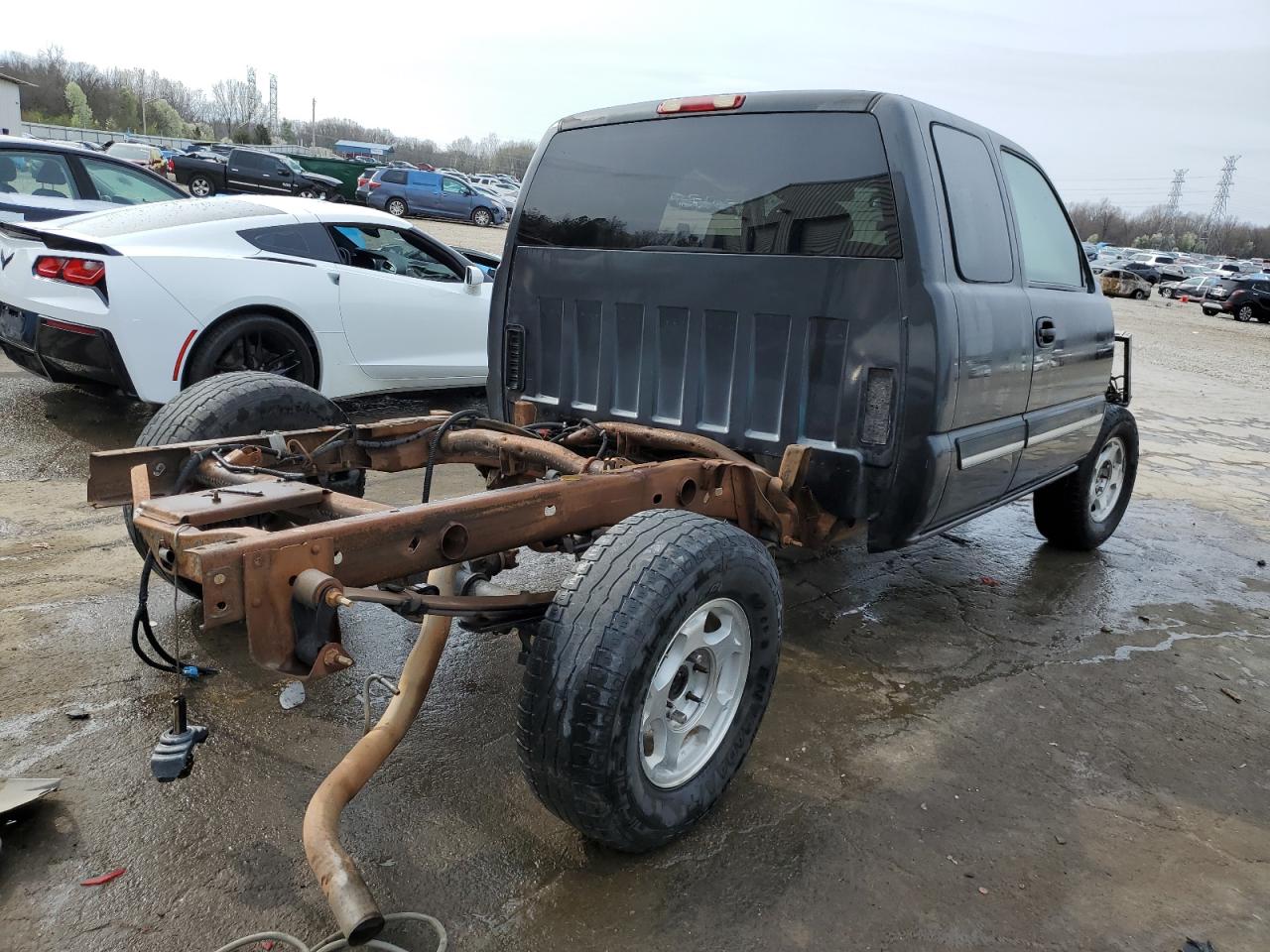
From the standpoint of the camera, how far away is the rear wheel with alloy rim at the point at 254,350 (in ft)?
19.4

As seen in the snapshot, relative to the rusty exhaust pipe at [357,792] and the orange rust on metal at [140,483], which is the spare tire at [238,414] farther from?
the rusty exhaust pipe at [357,792]

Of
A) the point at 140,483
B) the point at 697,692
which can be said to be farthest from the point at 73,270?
the point at 697,692

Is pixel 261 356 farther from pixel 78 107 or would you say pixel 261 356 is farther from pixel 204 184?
pixel 78 107

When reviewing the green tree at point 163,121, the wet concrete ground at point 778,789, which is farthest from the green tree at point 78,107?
the wet concrete ground at point 778,789

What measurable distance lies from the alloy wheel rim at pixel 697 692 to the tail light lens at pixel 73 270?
4859 mm

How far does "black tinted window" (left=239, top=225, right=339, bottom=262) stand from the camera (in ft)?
20.8

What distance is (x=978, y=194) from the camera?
12.3 feet

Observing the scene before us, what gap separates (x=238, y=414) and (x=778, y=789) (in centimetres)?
243

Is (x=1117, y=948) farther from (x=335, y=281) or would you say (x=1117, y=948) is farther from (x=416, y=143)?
(x=416, y=143)

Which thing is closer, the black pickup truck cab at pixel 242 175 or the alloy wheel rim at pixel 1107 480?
the alloy wheel rim at pixel 1107 480

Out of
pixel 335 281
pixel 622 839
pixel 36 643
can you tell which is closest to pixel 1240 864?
pixel 622 839

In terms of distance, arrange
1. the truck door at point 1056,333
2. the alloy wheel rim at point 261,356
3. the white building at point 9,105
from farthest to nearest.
→ the white building at point 9,105 < the alloy wheel rim at point 261,356 < the truck door at point 1056,333

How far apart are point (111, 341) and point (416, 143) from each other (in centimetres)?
10563

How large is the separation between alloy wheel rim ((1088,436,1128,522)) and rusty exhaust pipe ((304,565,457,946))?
4221mm
